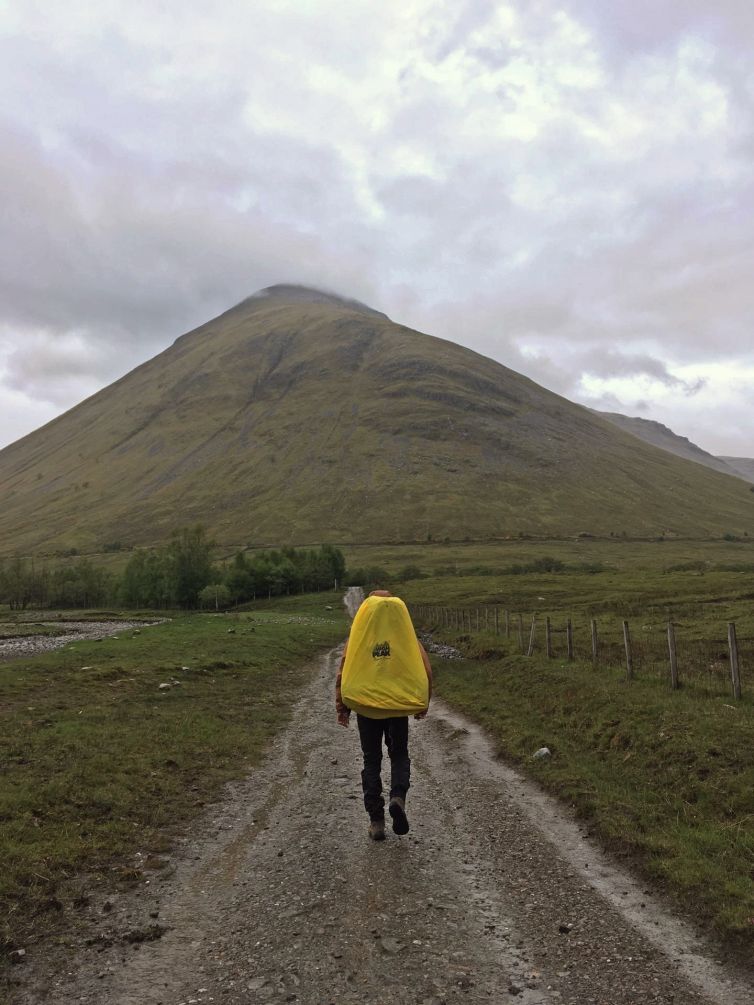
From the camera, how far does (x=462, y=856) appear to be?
9.88 m

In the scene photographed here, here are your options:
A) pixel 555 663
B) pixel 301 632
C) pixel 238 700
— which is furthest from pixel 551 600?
pixel 238 700

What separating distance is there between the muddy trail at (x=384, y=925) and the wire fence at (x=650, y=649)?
992 centimetres

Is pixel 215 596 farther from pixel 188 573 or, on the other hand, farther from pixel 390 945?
pixel 390 945

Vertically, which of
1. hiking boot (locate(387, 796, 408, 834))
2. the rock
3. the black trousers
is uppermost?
the black trousers

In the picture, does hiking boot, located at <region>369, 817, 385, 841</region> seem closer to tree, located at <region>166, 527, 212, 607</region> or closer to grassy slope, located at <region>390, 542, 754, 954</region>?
grassy slope, located at <region>390, 542, 754, 954</region>

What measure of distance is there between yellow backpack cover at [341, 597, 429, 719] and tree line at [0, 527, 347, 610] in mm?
104242

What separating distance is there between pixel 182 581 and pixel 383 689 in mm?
115081

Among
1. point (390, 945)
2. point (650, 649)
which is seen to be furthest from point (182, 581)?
point (390, 945)

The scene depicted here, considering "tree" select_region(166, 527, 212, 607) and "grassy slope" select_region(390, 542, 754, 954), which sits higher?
"tree" select_region(166, 527, 212, 607)

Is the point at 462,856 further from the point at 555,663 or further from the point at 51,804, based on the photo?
the point at 555,663

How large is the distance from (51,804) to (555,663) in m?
21.3

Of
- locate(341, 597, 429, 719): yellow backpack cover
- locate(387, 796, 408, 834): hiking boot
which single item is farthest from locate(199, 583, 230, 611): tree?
locate(387, 796, 408, 834): hiking boot

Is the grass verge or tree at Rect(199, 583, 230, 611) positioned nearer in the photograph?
the grass verge

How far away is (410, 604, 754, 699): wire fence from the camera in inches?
781
